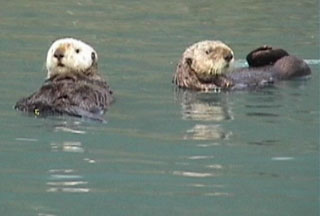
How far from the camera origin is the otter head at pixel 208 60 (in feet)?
35.4

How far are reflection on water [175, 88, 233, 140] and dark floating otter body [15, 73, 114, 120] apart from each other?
2.22ft

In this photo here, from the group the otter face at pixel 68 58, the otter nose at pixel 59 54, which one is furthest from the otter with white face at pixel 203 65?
the otter nose at pixel 59 54

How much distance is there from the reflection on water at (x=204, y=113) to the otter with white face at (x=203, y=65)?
0.69 ft

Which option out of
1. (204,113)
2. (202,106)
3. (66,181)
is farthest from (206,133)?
(66,181)

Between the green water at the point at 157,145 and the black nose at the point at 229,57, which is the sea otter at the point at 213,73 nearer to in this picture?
the black nose at the point at 229,57

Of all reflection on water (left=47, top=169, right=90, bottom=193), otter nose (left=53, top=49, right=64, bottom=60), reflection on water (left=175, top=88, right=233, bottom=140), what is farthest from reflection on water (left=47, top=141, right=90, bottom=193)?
otter nose (left=53, top=49, right=64, bottom=60)

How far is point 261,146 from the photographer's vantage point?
7.92 m

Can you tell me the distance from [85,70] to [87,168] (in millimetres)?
2800

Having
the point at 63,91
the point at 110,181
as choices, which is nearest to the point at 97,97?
the point at 63,91

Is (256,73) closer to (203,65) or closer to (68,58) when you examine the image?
(203,65)

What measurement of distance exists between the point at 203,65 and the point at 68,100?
2360 mm

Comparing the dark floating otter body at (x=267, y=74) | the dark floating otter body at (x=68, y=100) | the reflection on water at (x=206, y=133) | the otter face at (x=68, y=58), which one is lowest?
the reflection on water at (x=206, y=133)

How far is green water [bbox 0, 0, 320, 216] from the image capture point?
6.47 metres

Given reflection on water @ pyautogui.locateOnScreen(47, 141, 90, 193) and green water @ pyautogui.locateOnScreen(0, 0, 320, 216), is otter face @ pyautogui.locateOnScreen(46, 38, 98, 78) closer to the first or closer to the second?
green water @ pyautogui.locateOnScreen(0, 0, 320, 216)
